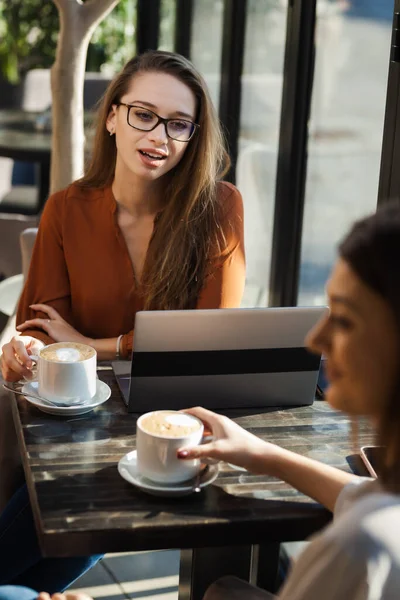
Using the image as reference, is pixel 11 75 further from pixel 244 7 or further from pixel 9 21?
pixel 244 7

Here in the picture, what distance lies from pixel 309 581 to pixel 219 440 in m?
0.44

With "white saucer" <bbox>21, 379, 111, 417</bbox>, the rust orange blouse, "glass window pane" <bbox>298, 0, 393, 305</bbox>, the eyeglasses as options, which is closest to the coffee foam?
"white saucer" <bbox>21, 379, 111, 417</bbox>

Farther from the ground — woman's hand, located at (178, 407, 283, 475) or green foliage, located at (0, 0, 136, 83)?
green foliage, located at (0, 0, 136, 83)

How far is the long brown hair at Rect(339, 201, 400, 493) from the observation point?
901 mm

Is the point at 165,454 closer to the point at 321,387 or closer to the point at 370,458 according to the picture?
the point at 370,458

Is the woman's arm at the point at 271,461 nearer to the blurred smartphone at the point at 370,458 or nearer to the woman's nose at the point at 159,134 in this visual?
the blurred smartphone at the point at 370,458

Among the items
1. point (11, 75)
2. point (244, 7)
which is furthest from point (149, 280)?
point (11, 75)

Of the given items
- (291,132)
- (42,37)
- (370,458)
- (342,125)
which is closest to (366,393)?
(370,458)

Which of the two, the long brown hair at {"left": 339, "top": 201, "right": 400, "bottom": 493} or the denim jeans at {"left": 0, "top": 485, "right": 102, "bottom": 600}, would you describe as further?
the denim jeans at {"left": 0, "top": 485, "right": 102, "bottom": 600}

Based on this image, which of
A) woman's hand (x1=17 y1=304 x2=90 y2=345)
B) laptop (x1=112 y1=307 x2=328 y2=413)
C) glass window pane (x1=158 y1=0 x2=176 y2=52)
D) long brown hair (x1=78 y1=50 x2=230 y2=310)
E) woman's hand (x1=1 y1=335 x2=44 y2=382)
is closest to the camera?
laptop (x1=112 y1=307 x2=328 y2=413)

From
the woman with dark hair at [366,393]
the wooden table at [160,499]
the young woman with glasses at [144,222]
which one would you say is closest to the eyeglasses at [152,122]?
the young woman with glasses at [144,222]

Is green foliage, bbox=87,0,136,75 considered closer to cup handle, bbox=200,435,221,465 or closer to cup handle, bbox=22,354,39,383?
cup handle, bbox=22,354,39,383

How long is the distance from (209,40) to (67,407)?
3031mm

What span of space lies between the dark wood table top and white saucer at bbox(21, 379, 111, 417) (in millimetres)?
14
